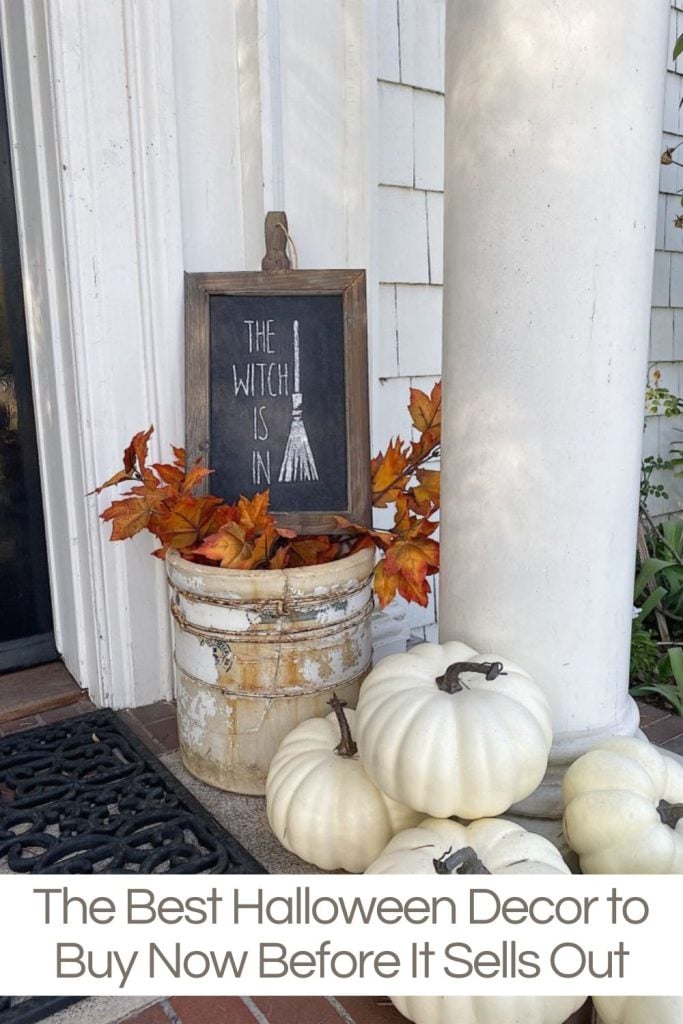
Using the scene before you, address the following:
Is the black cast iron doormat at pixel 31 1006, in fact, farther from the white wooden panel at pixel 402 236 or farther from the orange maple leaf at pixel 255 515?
the white wooden panel at pixel 402 236

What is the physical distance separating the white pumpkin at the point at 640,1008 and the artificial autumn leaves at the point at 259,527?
0.82 metres

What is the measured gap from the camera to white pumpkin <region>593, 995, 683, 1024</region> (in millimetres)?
1036

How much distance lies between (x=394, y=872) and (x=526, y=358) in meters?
0.87

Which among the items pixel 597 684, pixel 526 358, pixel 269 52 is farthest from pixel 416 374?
pixel 597 684

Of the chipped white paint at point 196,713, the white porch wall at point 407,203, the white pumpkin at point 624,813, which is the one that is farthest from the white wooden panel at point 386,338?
the white pumpkin at point 624,813

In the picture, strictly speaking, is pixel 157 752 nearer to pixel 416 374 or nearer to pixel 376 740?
pixel 376 740

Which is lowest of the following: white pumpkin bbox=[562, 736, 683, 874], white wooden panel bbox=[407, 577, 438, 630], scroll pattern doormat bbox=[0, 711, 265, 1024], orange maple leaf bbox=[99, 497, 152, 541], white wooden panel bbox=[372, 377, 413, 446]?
scroll pattern doormat bbox=[0, 711, 265, 1024]

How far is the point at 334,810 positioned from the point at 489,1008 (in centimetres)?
42

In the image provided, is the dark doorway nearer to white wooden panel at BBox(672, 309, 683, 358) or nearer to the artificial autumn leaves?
the artificial autumn leaves

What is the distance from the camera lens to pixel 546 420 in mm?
1416

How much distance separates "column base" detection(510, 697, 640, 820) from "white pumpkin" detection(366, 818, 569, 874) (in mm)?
263

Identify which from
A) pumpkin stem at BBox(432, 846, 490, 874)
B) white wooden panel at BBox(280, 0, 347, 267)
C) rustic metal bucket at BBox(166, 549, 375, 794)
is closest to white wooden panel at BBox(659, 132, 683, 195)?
white wooden panel at BBox(280, 0, 347, 267)

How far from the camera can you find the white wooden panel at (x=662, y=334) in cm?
369

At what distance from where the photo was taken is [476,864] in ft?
3.60
